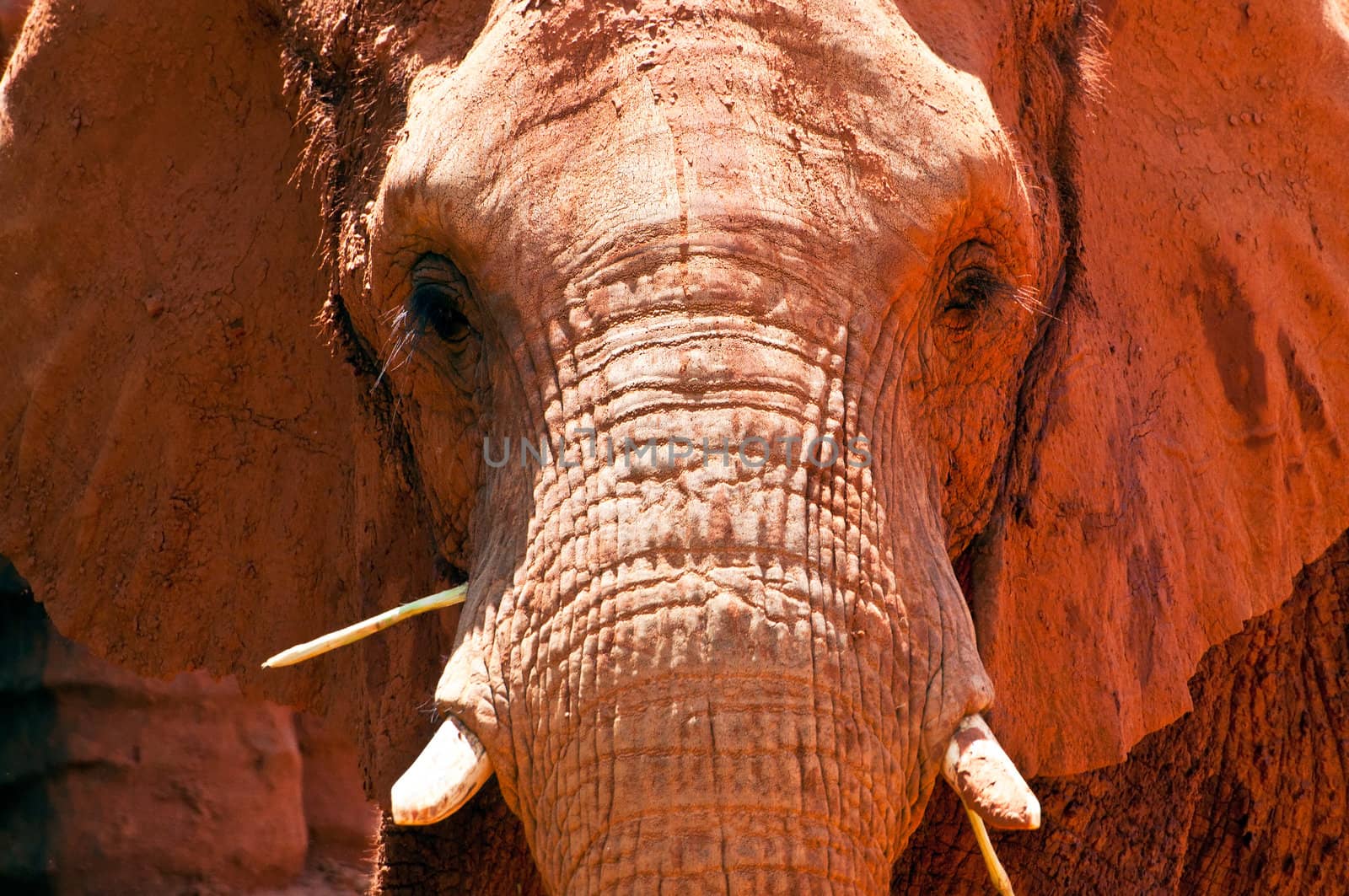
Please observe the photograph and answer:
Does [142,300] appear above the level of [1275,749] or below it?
below

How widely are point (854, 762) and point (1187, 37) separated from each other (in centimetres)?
182

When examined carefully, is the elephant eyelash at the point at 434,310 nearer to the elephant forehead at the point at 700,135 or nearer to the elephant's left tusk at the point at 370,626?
the elephant forehead at the point at 700,135

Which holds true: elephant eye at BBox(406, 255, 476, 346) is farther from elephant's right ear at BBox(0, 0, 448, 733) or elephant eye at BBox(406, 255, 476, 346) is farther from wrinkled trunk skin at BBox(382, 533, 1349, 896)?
wrinkled trunk skin at BBox(382, 533, 1349, 896)

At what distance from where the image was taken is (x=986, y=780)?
2.87 meters

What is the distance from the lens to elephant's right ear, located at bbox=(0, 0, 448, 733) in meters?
4.23

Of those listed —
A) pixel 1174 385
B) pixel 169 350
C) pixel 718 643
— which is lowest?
pixel 169 350

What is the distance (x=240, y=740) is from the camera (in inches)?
282

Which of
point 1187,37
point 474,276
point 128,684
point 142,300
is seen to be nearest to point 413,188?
point 474,276

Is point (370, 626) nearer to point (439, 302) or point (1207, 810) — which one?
point (439, 302)

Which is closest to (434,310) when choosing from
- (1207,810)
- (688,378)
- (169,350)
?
(688,378)

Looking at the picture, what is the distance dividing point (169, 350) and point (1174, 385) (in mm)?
1986

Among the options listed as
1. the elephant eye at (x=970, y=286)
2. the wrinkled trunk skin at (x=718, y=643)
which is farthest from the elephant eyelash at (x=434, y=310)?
the elephant eye at (x=970, y=286)

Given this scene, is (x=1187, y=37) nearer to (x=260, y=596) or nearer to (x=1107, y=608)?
(x=1107, y=608)

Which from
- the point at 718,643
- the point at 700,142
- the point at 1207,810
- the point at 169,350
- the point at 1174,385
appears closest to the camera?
the point at 718,643
